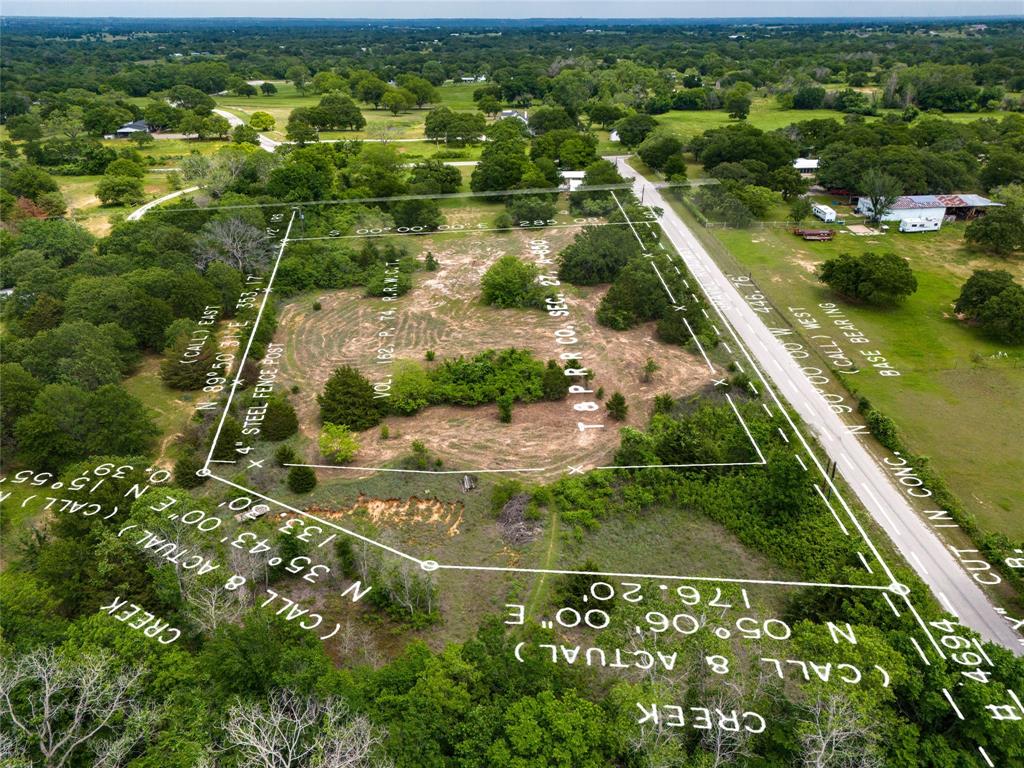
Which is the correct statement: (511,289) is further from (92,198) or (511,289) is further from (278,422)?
(92,198)

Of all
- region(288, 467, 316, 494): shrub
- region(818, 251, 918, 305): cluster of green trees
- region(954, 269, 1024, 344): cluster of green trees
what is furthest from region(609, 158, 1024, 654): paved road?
region(288, 467, 316, 494): shrub

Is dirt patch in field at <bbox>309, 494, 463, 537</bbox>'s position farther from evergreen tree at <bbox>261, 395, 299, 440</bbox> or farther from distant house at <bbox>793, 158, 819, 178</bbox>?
distant house at <bbox>793, 158, 819, 178</bbox>

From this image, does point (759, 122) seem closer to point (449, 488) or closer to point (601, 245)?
point (601, 245)

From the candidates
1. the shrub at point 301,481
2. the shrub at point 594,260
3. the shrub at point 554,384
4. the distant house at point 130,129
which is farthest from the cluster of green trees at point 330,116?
the shrub at point 301,481

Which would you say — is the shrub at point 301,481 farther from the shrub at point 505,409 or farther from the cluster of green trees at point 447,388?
the shrub at point 505,409

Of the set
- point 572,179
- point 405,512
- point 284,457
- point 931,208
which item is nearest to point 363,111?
point 572,179

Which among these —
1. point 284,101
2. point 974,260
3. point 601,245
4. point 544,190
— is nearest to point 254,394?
point 601,245
